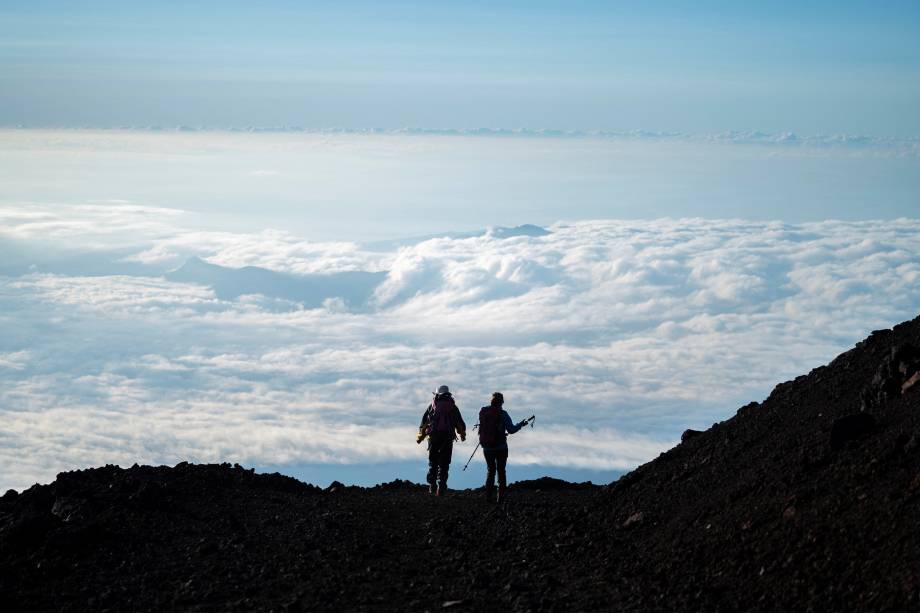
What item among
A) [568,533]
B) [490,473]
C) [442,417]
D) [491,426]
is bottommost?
[568,533]

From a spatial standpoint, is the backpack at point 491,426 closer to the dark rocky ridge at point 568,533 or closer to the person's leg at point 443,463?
the dark rocky ridge at point 568,533

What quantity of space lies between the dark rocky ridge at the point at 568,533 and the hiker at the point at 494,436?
444 mm

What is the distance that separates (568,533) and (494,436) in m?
3.77

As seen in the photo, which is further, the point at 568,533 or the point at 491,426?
the point at 491,426

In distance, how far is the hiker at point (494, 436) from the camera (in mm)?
17859

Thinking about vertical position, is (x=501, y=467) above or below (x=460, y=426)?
below

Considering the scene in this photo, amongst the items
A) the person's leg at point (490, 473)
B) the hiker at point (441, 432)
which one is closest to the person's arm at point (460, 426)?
the hiker at point (441, 432)

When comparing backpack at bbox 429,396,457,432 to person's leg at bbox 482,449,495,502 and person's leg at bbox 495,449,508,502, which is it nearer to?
person's leg at bbox 482,449,495,502

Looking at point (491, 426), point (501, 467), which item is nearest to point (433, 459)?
point (501, 467)

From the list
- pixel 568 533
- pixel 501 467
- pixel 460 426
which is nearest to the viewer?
Answer: pixel 568 533

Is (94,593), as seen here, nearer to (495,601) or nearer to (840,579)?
(495,601)

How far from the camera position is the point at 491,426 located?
17.9m

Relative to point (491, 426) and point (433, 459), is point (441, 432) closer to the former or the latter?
Answer: point (433, 459)

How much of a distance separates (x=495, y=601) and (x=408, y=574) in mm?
1710
